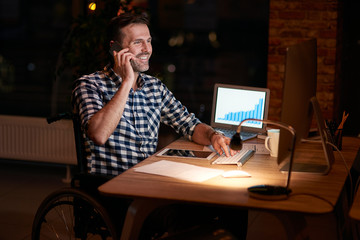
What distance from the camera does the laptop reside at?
135 inches

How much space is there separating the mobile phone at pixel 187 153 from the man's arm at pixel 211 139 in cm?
5

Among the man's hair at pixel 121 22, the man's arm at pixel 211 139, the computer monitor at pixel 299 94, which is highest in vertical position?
the man's hair at pixel 121 22

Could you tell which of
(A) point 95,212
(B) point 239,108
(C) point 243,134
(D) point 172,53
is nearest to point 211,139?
(C) point 243,134

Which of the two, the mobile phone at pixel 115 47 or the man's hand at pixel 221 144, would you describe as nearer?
the man's hand at pixel 221 144

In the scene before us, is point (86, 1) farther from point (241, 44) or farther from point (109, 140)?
point (241, 44)

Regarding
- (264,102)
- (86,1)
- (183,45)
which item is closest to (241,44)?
(183,45)

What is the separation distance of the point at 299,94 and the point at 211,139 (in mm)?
838

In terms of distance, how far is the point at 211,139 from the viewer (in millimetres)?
3035

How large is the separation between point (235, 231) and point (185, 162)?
20.0 inches

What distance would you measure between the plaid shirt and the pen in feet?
1.43

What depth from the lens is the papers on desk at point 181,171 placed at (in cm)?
244

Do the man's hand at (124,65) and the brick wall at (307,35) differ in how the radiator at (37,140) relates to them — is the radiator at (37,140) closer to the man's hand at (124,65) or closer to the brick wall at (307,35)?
the brick wall at (307,35)

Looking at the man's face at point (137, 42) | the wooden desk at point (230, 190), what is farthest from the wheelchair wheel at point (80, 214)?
the man's face at point (137, 42)

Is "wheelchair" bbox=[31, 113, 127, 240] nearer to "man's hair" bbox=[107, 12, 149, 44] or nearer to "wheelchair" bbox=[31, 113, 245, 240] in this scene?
"wheelchair" bbox=[31, 113, 245, 240]
